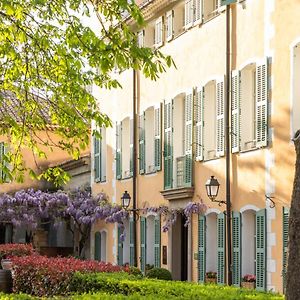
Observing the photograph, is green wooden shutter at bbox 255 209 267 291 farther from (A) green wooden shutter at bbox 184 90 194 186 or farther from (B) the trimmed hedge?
(A) green wooden shutter at bbox 184 90 194 186

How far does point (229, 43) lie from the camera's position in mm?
21188

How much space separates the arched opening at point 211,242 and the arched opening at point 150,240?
410cm

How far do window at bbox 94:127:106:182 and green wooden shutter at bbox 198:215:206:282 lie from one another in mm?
8428

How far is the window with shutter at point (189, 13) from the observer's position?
23611mm

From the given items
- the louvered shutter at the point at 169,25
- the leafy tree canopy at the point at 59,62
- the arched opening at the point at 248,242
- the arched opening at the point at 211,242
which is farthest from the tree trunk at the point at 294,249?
the louvered shutter at the point at 169,25

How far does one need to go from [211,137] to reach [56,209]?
39.2 ft

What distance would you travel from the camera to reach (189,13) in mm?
23828

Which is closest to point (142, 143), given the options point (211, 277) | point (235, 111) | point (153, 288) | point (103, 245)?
point (103, 245)

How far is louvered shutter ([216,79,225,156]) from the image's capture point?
70.4ft

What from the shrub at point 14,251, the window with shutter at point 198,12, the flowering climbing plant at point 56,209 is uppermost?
the window with shutter at point 198,12

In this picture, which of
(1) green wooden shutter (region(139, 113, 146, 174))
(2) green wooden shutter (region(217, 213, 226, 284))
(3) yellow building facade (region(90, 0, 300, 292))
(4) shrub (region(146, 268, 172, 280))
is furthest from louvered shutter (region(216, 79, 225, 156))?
(1) green wooden shutter (region(139, 113, 146, 174))

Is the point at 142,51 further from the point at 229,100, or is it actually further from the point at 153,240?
the point at 153,240

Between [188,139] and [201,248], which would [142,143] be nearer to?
[188,139]

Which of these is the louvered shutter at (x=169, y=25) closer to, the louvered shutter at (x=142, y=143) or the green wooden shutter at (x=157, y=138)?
the green wooden shutter at (x=157, y=138)
